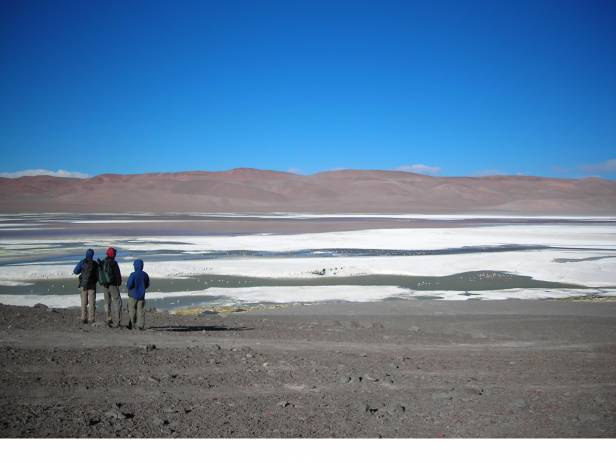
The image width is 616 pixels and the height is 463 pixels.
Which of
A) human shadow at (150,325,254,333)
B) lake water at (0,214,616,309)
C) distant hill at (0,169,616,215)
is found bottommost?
human shadow at (150,325,254,333)

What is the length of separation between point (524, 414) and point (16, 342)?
22.6 ft

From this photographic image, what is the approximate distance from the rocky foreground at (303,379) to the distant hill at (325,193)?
391 ft

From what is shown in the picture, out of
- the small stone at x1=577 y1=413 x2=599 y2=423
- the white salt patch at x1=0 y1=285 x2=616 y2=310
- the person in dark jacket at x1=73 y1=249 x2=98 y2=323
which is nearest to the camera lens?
the small stone at x1=577 y1=413 x2=599 y2=423

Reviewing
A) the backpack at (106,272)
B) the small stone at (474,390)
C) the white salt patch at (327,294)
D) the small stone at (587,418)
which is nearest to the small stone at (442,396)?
the small stone at (474,390)

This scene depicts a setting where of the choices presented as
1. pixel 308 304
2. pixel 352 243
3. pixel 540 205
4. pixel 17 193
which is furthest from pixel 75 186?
pixel 308 304

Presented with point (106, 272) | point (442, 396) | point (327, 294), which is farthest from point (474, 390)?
point (327, 294)

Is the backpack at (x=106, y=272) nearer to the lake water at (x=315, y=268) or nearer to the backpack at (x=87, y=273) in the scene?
the backpack at (x=87, y=273)

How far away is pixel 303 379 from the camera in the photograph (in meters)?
7.30

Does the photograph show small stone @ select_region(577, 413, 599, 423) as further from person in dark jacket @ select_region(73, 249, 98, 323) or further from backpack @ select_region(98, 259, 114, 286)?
person in dark jacket @ select_region(73, 249, 98, 323)

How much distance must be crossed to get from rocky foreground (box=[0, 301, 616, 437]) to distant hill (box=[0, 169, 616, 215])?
119 m

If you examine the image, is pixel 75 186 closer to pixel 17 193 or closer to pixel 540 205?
pixel 17 193

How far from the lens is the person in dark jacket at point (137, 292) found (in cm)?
1004

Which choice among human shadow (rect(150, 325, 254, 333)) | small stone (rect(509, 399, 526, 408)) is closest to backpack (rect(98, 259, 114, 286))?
human shadow (rect(150, 325, 254, 333))

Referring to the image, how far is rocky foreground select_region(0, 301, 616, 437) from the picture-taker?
5.70 meters
